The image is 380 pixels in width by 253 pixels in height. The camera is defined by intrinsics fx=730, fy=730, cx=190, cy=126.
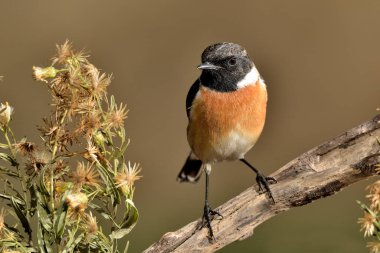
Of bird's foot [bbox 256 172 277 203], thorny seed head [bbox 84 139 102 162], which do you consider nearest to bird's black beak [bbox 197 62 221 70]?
bird's foot [bbox 256 172 277 203]

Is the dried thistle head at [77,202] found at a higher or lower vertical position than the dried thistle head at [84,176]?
lower

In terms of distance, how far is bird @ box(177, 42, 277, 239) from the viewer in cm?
441

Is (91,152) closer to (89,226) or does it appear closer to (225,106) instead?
(89,226)

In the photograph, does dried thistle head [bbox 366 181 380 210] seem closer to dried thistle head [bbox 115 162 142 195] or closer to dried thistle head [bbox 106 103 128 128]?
dried thistle head [bbox 115 162 142 195]

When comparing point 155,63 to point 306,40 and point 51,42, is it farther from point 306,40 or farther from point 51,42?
point 306,40

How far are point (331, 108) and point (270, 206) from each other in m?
4.42

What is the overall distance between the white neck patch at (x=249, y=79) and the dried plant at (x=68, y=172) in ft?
7.32

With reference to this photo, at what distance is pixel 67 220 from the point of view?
2221 millimetres

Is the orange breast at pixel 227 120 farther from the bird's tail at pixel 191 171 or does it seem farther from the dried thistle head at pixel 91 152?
the dried thistle head at pixel 91 152

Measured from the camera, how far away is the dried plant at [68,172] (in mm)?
2211

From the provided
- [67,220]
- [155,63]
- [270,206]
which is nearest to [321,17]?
[155,63]

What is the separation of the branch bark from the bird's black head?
136 centimetres

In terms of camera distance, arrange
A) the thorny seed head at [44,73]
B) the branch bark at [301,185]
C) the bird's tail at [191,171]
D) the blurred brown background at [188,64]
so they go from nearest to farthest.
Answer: the thorny seed head at [44,73], the branch bark at [301,185], the bird's tail at [191,171], the blurred brown background at [188,64]

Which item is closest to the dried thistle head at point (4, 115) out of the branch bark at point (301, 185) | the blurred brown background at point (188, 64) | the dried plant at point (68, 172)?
the dried plant at point (68, 172)
